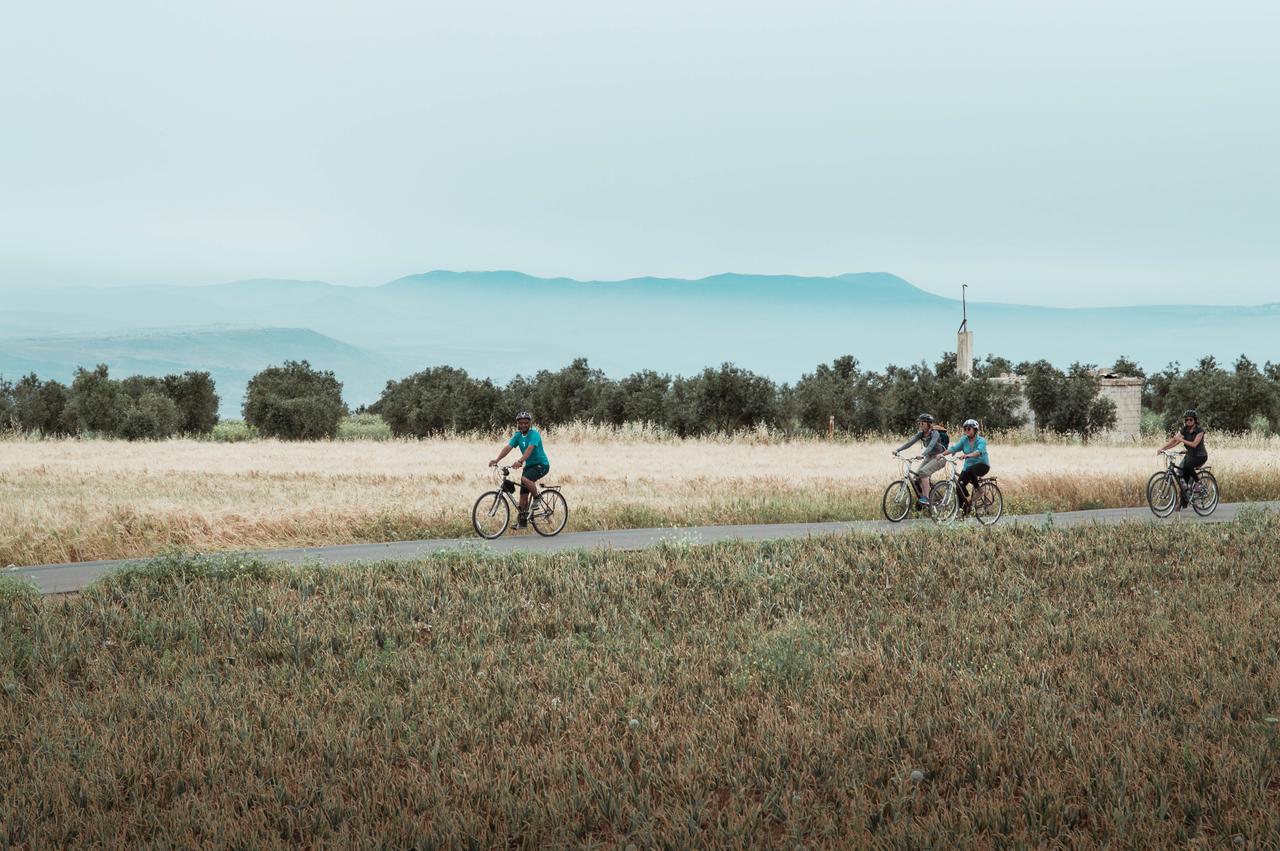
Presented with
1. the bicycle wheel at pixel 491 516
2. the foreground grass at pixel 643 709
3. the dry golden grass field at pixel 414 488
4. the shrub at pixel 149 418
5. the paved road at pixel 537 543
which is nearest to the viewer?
the foreground grass at pixel 643 709

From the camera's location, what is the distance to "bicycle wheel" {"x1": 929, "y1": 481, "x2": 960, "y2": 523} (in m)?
21.1

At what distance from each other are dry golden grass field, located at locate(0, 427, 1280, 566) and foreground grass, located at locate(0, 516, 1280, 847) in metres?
6.46

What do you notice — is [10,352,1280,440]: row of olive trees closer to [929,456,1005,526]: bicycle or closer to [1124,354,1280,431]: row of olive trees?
[1124,354,1280,431]: row of olive trees

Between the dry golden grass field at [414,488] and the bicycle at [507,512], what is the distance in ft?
3.47

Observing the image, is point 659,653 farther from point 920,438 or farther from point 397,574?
point 920,438

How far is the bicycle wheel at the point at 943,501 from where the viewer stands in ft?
69.3

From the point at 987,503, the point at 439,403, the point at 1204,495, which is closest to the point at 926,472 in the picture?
the point at 987,503

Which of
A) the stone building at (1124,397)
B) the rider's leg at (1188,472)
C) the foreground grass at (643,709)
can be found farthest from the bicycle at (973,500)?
the stone building at (1124,397)

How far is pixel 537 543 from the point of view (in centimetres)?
1839

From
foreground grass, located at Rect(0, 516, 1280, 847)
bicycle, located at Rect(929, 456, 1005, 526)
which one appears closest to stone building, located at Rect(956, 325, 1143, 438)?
bicycle, located at Rect(929, 456, 1005, 526)

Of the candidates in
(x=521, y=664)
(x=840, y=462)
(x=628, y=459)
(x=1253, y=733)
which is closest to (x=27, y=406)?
(x=628, y=459)

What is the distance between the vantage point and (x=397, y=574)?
13.4 meters

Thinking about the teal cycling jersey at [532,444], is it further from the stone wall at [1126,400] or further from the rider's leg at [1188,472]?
the stone wall at [1126,400]

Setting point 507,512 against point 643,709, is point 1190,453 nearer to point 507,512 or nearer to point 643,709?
point 507,512
